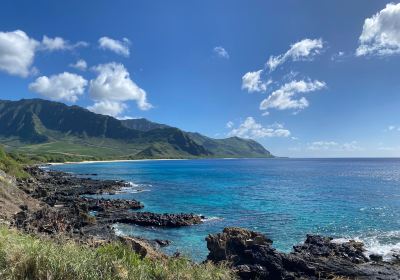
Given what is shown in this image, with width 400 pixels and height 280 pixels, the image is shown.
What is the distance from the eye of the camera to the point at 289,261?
2620 centimetres

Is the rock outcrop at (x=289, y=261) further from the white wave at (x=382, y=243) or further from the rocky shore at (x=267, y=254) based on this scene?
the white wave at (x=382, y=243)

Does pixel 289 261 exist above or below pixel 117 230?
above

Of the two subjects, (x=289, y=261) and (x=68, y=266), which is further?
(x=289, y=261)

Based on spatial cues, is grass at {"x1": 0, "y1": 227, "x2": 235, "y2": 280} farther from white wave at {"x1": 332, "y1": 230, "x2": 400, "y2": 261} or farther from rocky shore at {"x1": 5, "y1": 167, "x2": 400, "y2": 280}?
white wave at {"x1": 332, "y1": 230, "x2": 400, "y2": 261}

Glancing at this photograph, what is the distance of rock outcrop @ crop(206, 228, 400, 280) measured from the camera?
25250 millimetres

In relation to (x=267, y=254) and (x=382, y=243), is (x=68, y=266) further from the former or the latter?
(x=382, y=243)

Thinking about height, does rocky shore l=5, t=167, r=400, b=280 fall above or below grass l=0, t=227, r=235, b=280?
below

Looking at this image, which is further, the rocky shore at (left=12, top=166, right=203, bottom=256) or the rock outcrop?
the rocky shore at (left=12, top=166, right=203, bottom=256)

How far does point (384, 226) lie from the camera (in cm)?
4553

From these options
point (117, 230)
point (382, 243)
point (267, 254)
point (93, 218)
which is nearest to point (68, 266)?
point (267, 254)

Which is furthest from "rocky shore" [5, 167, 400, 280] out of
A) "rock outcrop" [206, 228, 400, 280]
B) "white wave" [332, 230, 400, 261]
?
"white wave" [332, 230, 400, 261]

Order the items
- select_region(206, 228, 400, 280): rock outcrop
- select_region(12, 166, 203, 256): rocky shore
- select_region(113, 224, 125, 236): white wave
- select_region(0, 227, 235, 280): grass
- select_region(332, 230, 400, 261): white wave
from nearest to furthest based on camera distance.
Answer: select_region(0, 227, 235, 280): grass, select_region(206, 228, 400, 280): rock outcrop, select_region(12, 166, 203, 256): rocky shore, select_region(332, 230, 400, 261): white wave, select_region(113, 224, 125, 236): white wave

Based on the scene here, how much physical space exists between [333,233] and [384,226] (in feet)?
27.5

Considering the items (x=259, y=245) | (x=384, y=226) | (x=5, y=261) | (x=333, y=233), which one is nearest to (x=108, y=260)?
(x=5, y=261)
